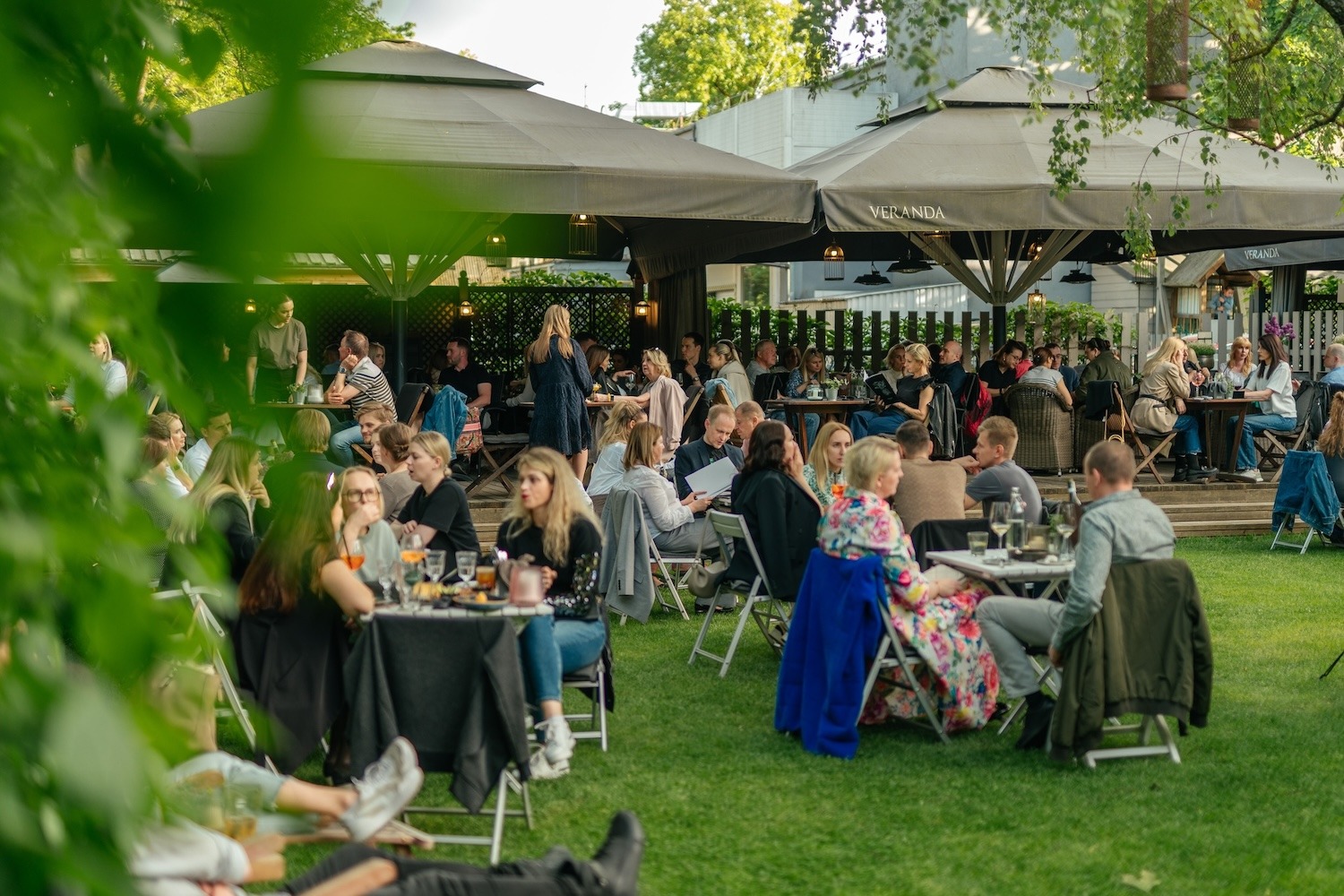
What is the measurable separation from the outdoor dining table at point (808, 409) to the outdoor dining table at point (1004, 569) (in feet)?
18.9

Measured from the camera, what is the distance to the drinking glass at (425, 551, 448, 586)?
5.78 m

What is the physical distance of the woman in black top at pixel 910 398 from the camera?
39.8 ft

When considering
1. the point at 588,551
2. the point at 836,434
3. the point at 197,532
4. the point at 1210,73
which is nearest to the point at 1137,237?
the point at 1210,73

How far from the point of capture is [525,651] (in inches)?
219

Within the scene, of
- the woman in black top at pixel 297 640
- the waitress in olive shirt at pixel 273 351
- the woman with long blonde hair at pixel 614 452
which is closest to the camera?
the waitress in olive shirt at pixel 273 351

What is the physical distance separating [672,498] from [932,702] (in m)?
2.82

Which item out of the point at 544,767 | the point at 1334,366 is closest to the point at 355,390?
the point at 544,767

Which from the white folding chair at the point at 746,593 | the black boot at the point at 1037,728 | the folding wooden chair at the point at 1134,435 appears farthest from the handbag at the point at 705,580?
the folding wooden chair at the point at 1134,435

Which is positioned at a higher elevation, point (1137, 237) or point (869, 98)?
point (869, 98)

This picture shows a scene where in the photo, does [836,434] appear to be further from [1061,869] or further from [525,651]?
[1061,869]

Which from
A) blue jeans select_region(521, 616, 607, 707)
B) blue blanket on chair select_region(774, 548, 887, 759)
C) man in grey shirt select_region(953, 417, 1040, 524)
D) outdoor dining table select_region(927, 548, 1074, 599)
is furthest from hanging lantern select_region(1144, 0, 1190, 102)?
blue jeans select_region(521, 616, 607, 707)

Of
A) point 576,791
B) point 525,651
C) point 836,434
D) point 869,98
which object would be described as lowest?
point 576,791

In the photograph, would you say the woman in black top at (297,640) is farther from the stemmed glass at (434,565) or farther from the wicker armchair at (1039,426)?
the wicker armchair at (1039,426)

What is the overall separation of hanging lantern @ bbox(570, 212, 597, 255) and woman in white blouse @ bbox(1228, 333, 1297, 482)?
20.7ft
